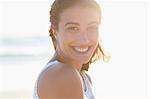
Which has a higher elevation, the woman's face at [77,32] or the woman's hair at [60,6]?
the woman's hair at [60,6]

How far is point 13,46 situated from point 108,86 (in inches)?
122

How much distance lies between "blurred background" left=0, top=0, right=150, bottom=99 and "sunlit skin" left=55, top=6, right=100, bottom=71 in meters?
2.96

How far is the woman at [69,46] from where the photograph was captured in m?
1.11

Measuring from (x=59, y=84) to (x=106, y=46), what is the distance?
379cm

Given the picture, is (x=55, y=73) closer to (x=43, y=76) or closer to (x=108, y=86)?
(x=43, y=76)

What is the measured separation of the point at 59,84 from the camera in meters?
1.10

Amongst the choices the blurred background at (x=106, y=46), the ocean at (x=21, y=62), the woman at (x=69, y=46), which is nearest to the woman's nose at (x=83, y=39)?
the woman at (x=69, y=46)

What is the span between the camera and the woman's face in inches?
45.2

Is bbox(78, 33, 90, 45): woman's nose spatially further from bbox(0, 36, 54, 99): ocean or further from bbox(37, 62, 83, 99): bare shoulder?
bbox(0, 36, 54, 99): ocean

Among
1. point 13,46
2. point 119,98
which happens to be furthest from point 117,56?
point 13,46

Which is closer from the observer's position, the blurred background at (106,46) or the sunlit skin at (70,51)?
the sunlit skin at (70,51)

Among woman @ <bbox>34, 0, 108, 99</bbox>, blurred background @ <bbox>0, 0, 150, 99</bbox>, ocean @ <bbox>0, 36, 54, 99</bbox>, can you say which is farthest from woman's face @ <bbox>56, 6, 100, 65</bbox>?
blurred background @ <bbox>0, 0, 150, 99</bbox>

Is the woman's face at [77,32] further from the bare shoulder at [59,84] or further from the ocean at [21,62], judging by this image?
the ocean at [21,62]

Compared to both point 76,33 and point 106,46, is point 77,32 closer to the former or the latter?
point 76,33
